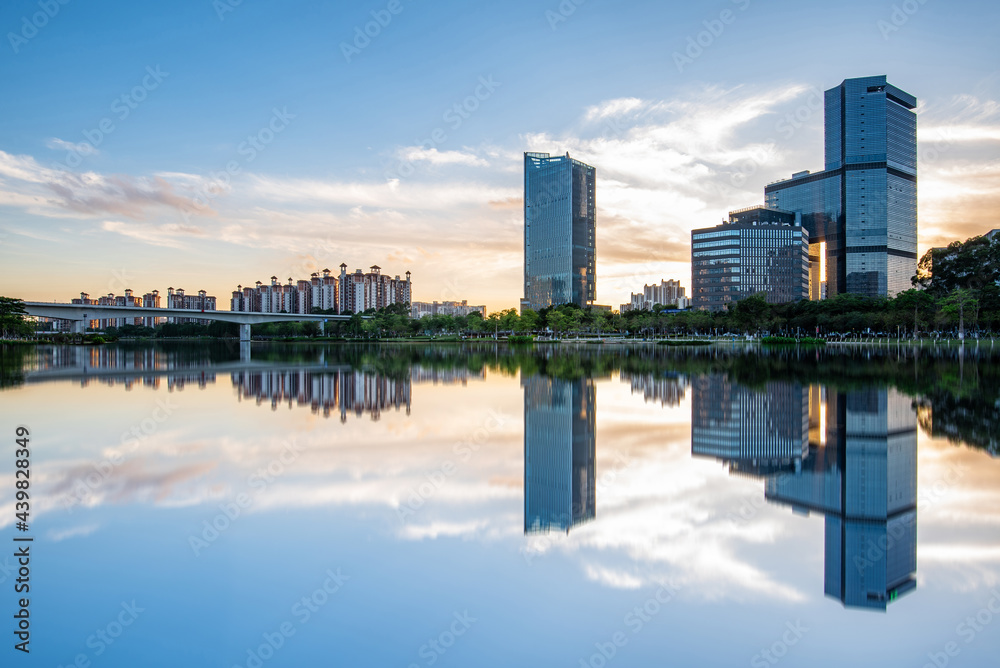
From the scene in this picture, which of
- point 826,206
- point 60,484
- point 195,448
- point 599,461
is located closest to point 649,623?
point 599,461

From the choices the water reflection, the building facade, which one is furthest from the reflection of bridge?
the building facade

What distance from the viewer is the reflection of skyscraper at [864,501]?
208 inches

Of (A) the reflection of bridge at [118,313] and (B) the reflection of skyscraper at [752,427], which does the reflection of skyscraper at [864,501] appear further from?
(A) the reflection of bridge at [118,313]

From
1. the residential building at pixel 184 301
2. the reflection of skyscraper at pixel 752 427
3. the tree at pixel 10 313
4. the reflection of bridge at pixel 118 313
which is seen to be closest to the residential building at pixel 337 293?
the residential building at pixel 184 301

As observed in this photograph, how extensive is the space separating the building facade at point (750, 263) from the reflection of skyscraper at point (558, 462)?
4731 inches

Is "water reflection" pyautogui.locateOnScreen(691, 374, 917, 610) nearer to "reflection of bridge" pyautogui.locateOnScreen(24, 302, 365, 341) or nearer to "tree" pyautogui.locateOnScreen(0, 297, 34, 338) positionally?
"tree" pyautogui.locateOnScreen(0, 297, 34, 338)

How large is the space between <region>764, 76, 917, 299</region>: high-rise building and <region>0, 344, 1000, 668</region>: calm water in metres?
151

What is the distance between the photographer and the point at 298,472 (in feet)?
28.6

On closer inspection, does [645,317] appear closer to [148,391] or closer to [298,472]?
[148,391]

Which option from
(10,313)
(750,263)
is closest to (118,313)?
(10,313)

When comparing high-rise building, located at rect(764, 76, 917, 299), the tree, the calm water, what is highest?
high-rise building, located at rect(764, 76, 917, 299)

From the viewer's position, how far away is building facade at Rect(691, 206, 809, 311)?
125688 mm

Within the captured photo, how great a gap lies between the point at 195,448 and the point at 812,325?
8721 centimetres

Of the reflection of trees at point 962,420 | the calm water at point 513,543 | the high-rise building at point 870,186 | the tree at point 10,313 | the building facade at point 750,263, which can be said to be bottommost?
the calm water at point 513,543
